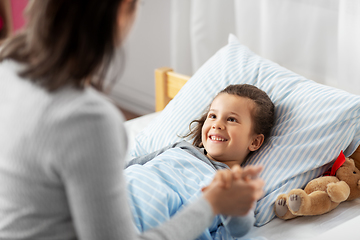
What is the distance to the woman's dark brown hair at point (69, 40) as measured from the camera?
56 cm

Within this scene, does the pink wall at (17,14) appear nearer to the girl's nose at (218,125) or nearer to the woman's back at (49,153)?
the girl's nose at (218,125)

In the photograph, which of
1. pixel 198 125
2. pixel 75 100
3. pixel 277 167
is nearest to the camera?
pixel 75 100

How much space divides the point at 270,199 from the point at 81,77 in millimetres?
703

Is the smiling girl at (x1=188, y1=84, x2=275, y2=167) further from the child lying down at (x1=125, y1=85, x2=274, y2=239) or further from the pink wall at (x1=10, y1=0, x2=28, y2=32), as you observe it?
the pink wall at (x1=10, y1=0, x2=28, y2=32)

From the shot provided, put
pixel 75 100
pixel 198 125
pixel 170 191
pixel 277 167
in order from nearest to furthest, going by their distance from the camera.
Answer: pixel 75 100 → pixel 170 191 → pixel 277 167 → pixel 198 125

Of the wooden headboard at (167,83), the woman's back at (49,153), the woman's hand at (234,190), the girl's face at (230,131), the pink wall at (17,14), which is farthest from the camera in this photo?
the pink wall at (17,14)

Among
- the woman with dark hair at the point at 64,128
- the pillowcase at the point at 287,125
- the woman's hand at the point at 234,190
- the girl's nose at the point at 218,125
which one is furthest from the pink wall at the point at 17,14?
the woman's hand at the point at 234,190

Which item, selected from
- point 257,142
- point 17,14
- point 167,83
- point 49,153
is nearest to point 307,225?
point 257,142

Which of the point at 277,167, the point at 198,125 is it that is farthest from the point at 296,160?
the point at 198,125

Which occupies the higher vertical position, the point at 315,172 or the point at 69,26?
the point at 69,26

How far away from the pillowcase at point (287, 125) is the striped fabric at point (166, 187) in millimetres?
163

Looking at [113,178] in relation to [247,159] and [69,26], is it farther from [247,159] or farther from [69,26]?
[247,159]

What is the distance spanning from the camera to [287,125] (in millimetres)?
1205

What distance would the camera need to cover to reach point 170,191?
100cm
